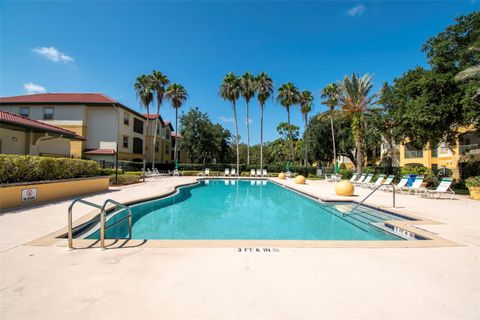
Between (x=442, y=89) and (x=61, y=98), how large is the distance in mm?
36590

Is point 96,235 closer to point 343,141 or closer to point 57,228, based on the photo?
point 57,228

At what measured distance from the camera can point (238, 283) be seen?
3.09 metres

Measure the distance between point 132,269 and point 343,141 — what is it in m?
35.2

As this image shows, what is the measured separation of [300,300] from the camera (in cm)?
271

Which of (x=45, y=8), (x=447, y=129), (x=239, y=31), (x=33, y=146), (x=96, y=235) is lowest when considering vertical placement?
(x=96, y=235)

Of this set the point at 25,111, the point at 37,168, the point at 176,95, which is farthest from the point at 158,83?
the point at 37,168

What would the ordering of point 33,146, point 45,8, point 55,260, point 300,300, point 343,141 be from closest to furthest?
point 300,300 → point 55,260 → point 45,8 → point 33,146 → point 343,141

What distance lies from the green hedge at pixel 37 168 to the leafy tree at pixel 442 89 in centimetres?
1871

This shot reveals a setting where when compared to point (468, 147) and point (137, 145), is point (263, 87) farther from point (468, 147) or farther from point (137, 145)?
point (468, 147)

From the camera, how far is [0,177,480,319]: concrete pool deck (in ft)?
8.22

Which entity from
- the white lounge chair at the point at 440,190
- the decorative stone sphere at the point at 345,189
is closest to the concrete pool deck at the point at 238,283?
the decorative stone sphere at the point at 345,189

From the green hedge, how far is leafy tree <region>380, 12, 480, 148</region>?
737 inches

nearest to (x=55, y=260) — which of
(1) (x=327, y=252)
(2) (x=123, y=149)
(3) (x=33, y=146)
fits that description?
(1) (x=327, y=252)

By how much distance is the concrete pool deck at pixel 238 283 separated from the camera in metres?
2.51
